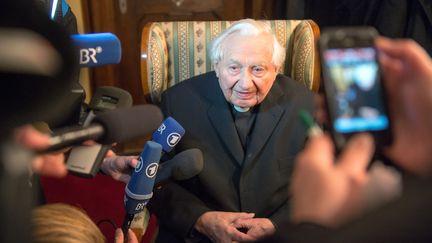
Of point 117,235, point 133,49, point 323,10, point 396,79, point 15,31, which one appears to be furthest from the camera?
point 133,49

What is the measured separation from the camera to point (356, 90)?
0.63 metres

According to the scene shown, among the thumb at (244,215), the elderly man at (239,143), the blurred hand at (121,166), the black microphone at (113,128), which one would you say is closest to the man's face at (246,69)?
the elderly man at (239,143)

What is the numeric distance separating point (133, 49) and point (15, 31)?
2.57 m

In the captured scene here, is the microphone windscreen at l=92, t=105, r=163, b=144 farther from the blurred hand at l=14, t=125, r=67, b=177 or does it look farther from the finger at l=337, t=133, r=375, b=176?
the finger at l=337, t=133, r=375, b=176

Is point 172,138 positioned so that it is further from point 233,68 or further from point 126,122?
point 126,122

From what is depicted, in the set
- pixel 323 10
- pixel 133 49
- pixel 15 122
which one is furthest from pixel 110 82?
pixel 15 122

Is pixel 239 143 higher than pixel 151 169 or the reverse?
the reverse

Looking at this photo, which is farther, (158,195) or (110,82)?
(110,82)

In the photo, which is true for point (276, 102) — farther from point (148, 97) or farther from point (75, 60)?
point (75, 60)

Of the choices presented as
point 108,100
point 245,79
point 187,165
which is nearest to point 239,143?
point 245,79

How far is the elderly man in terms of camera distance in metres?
1.47

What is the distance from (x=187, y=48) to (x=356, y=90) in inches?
53.9

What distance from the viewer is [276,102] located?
156cm

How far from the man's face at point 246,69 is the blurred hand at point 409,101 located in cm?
91
